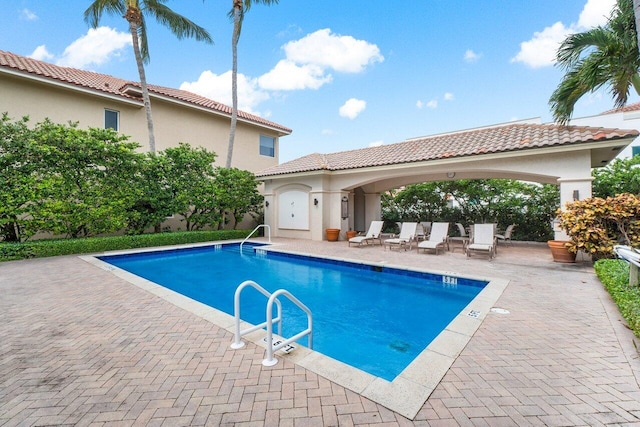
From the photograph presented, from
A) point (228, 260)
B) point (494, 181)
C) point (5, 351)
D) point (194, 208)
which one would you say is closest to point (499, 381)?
point (5, 351)

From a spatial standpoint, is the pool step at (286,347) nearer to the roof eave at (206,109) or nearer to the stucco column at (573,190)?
the stucco column at (573,190)

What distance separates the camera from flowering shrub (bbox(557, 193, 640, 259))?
757 centimetres

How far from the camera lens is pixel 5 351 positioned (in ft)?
11.8

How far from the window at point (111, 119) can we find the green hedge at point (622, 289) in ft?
64.0

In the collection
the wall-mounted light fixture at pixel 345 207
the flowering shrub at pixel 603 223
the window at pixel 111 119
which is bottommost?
the flowering shrub at pixel 603 223

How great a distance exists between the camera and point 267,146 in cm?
2239

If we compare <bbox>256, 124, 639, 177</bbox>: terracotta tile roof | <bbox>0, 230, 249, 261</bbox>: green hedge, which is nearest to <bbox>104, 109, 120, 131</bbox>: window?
<bbox>0, 230, 249, 261</bbox>: green hedge

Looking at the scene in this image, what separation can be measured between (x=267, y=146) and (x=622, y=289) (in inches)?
817

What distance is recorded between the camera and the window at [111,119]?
14.9 m

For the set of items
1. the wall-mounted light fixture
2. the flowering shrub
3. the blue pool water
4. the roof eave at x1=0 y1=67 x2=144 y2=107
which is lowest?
the blue pool water

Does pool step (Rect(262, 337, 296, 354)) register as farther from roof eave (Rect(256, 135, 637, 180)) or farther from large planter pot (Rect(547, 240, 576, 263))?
roof eave (Rect(256, 135, 637, 180))

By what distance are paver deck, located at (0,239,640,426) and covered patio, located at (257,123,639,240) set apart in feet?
19.7

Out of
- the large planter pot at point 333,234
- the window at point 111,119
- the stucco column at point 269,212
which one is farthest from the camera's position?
the stucco column at point 269,212

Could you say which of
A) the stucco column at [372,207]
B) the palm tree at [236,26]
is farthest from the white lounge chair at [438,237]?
the palm tree at [236,26]
